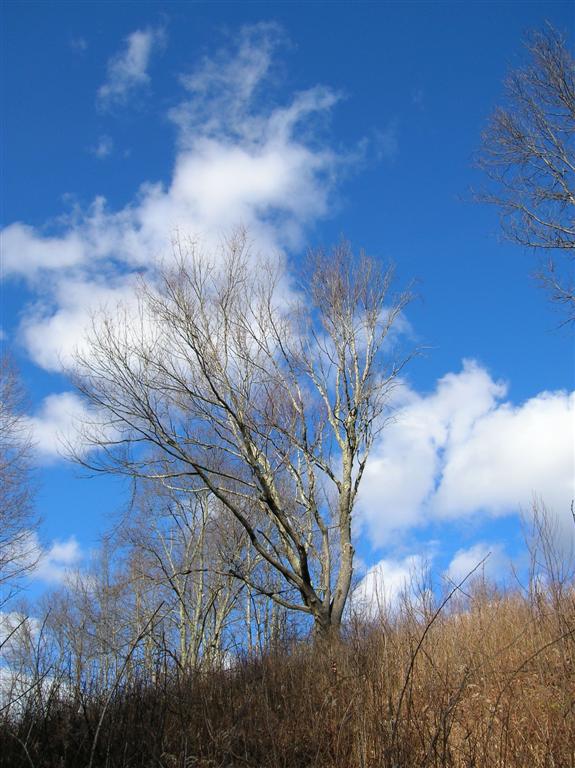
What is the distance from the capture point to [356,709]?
14.3 feet

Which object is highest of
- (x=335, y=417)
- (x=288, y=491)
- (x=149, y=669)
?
(x=335, y=417)

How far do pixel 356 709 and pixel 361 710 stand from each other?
0.37 feet

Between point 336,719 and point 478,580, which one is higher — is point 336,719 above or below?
below

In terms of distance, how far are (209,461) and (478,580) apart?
9.67m

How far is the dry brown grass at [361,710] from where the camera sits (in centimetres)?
425

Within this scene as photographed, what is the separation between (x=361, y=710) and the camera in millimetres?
4445

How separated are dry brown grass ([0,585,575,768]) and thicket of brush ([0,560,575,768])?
0.7 inches

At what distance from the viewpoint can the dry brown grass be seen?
4.25 metres

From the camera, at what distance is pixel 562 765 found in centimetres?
402

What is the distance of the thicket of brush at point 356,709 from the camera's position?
4.25 meters

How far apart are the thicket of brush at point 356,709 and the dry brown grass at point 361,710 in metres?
0.02

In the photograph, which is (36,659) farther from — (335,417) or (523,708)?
(335,417)

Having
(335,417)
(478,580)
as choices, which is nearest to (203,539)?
(335,417)

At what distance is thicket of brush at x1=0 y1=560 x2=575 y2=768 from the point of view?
4.25m
